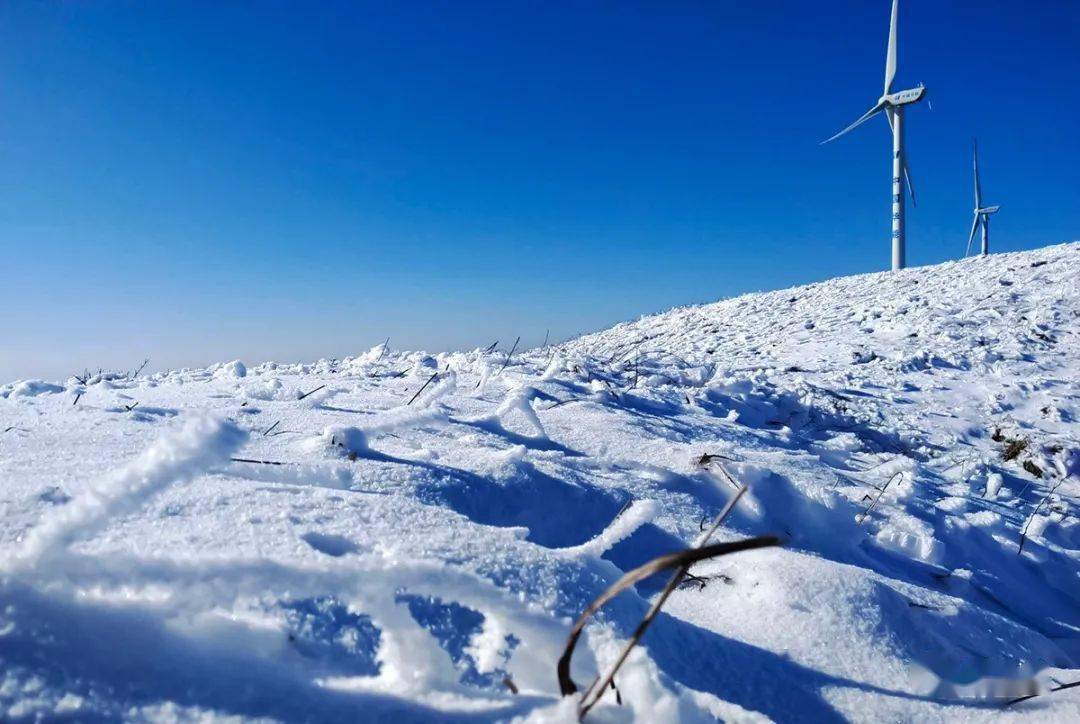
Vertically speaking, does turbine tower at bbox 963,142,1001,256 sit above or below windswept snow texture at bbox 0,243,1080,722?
above

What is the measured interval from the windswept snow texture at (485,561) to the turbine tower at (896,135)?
16549 millimetres

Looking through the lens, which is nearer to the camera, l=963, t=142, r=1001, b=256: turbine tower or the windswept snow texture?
the windswept snow texture

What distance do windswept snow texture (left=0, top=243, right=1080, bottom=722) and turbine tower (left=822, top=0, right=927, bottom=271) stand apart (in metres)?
16.5

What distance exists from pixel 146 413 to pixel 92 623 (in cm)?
162

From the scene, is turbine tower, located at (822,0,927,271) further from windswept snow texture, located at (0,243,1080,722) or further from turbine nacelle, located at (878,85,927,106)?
windswept snow texture, located at (0,243,1080,722)

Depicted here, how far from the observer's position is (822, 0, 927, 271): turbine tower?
17203mm

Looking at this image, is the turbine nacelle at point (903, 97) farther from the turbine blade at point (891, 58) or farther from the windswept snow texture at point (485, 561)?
the windswept snow texture at point (485, 561)

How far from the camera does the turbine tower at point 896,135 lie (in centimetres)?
1720

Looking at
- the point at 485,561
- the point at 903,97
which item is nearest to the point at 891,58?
the point at 903,97

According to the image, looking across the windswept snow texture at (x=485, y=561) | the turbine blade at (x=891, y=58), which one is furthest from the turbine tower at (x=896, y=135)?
the windswept snow texture at (x=485, y=561)

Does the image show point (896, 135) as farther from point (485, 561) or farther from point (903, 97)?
point (485, 561)

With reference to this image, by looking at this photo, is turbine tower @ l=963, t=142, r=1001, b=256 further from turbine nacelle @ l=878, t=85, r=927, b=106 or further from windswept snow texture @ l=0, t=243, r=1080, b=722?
windswept snow texture @ l=0, t=243, r=1080, b=722

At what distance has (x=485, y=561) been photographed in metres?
0.94

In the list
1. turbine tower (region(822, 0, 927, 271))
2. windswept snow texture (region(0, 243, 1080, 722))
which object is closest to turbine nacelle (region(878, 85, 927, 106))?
turbine tower (region(822, 0, 927, 271))
